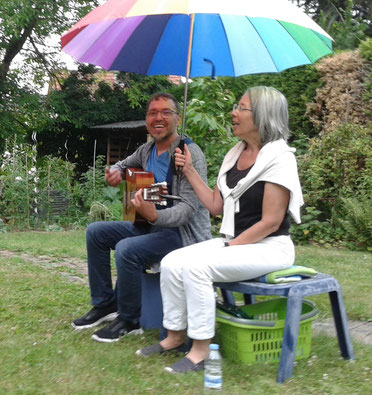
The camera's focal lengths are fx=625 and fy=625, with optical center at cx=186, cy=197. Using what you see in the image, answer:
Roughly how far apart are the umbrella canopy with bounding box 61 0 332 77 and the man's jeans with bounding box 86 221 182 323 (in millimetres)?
1086

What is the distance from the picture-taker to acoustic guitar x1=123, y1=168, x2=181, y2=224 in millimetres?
3635

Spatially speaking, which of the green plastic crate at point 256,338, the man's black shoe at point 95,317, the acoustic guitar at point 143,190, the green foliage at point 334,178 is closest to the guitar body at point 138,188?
the acoustic guitar at point 143,190

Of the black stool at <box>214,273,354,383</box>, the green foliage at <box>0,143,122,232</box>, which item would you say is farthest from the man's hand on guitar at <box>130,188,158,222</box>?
the green foliage at <box>0,143,122,232</box>

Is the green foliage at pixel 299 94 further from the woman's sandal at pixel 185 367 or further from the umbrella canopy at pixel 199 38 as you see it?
the woman's sandal at pixel 185 367

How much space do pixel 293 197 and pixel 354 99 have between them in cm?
671

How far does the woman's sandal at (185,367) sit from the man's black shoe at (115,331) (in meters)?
0.65

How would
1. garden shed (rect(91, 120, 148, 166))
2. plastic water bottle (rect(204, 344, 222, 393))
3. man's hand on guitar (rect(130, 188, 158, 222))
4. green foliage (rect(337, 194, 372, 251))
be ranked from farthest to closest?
garden shed (rect(91, 120, 148, 166)) → green foliage (rect(337, 194, 372, 251)) → man's hand on guitar (rect(130, 188, 158, 222)) → plastic water bottle (rect(204, 344, 222, 393))

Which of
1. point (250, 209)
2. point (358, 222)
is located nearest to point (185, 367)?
point (250, 209)

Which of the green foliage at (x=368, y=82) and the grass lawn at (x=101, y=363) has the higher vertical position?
the green foliage at (x=368, y=82)

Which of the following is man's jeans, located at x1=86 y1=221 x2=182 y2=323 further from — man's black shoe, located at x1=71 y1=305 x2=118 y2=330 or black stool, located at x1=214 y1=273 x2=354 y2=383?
black stool, located at x1=214 y1=273 x2=354 y2=383

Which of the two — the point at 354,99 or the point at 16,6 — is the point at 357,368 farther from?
the point at 16,6

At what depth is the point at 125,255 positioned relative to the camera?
3.74m

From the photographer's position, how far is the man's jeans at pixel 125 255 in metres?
3.76

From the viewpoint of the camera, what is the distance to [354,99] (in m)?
9.61
